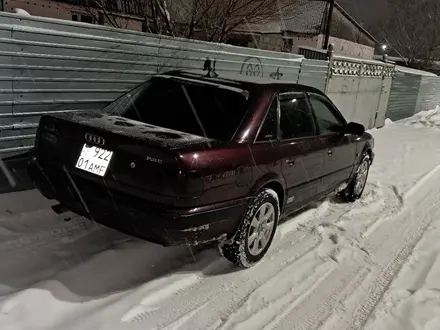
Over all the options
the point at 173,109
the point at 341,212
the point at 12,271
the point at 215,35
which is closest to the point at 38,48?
the point at 173,109

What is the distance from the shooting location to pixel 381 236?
4840mm

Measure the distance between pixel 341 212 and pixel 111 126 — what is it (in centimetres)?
324

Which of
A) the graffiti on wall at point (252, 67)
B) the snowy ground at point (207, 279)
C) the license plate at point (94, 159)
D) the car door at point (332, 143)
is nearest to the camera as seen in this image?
the snowy ground at point (207, 279)

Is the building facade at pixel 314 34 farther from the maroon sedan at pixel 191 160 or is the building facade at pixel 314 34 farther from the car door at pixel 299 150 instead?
the maroon sedan at pixel 191 160

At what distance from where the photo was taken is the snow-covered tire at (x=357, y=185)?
233 inches

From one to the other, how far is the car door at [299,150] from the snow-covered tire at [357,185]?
4.51ft

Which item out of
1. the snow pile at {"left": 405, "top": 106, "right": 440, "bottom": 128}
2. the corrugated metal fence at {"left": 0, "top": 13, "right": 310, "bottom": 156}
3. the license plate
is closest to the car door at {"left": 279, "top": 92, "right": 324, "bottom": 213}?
the license plate

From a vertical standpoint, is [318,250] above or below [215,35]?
below

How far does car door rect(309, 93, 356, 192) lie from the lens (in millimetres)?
4738

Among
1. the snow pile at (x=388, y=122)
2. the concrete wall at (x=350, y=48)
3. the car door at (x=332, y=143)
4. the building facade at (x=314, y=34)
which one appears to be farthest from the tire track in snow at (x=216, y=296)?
the concrete wall at (x=350, y=48)

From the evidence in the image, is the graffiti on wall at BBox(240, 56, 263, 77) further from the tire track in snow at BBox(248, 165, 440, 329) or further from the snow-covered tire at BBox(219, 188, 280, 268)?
the snow-covered tire at BBox(219, 188, 280, 268)

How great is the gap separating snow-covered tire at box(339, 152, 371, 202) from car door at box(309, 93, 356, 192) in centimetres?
46

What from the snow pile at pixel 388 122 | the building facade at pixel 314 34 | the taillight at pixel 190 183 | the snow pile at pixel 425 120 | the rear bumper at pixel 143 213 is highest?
the building facade at pixel 314 34

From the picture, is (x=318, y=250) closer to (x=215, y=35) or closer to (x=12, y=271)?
(x=12, y=271)
